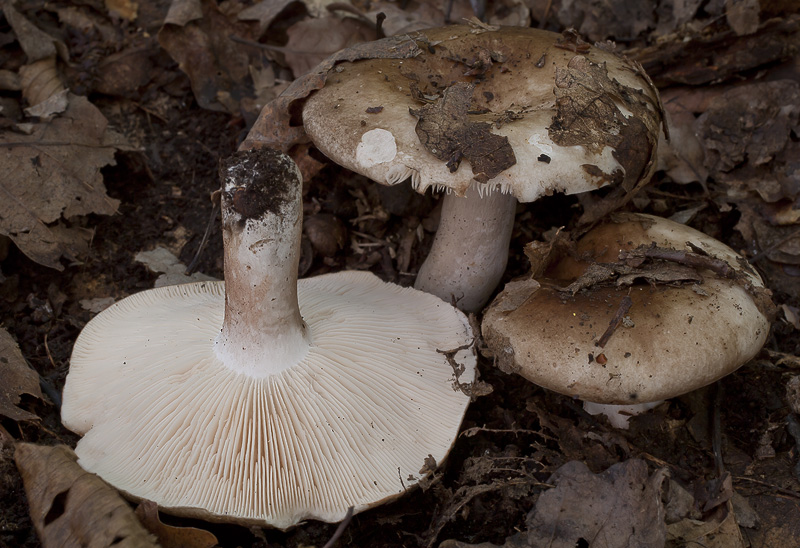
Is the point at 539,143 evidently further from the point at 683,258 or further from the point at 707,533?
the point at 707,533

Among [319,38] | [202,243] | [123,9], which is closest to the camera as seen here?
[202,243]

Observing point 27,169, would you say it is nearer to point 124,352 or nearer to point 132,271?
point 132,271

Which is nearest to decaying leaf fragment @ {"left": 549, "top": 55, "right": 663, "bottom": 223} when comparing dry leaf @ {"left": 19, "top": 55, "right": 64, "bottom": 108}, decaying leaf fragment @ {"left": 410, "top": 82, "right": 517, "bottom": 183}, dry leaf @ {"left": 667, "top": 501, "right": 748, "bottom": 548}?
decaying leaf fragment @ {"left": 410, "top": 82, "right": 517, "bottom": 183}

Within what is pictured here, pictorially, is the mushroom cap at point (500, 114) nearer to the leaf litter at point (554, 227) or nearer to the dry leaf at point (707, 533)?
the leaf litter at point (554, 227)

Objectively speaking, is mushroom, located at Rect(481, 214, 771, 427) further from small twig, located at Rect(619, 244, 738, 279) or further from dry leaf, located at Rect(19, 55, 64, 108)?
dry leaf, located at Rect(19, 55, 64, 108)

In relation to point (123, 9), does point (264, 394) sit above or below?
below

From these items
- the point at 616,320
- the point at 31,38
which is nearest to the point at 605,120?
the point at 616,320
